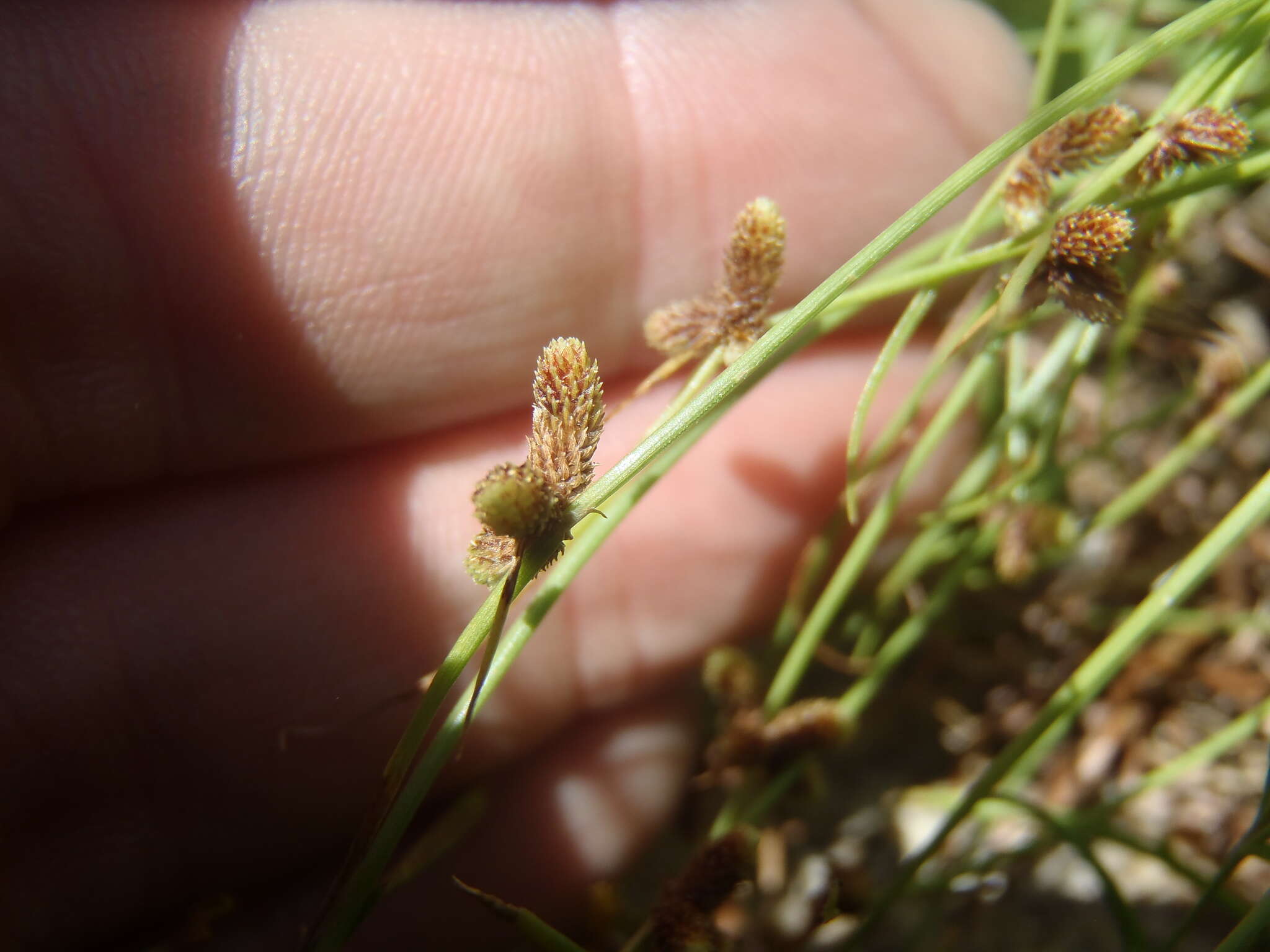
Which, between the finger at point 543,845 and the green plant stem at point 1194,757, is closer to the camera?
the green plant stem at point 1194,757

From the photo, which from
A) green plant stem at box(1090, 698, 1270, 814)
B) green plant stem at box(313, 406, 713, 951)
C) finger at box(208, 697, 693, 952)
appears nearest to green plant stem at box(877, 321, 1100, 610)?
green plant stem at box(1090, 698, 1270, 814)

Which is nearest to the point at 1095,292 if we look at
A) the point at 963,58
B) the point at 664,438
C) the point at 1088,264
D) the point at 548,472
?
the point at 1088,264

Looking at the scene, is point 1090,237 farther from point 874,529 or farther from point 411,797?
point 411,797

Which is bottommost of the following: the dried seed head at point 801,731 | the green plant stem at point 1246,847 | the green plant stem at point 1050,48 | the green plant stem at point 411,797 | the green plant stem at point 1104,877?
the green plant stem at point 1104,877

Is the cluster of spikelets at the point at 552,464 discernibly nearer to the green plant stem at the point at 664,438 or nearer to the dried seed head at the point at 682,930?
the green plant stem at the point at 664,438

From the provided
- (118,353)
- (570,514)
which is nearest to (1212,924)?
(570,514)

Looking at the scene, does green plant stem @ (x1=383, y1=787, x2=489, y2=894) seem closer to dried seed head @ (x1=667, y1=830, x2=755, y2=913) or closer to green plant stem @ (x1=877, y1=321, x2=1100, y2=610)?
dried seed head @ (x1=667, y1=830, x2=755, y2=913)

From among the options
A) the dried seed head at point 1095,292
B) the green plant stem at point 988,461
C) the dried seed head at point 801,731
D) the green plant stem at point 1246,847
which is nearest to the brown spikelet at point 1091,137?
the dried seed head at point 1095,292
